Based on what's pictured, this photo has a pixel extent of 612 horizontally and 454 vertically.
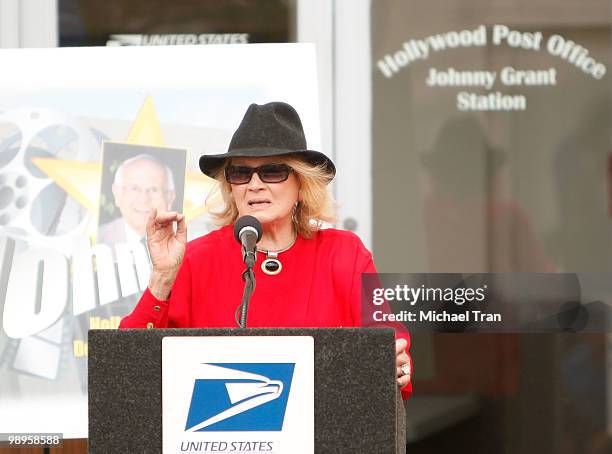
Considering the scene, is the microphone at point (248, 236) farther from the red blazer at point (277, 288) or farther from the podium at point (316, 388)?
the red blazer at point (277, 288)

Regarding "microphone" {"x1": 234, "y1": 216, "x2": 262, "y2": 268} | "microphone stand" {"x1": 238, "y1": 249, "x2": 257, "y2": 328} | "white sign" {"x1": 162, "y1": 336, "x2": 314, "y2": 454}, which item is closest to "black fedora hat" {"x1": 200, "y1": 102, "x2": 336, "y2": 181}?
"microphone" {"x1": 234, "y1": 216, "x2": 262, "y2": 268}

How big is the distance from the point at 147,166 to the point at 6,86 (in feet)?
2.02

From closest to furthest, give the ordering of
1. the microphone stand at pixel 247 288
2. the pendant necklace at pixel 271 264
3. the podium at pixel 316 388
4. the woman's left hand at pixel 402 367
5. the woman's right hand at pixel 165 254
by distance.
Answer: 1. the podium at pixel 316 388
2. the microphone stand at pixel 247 288
3. the woman's left hand at pixel 402 367
4. the woman's right hand at pixel 165 254
5. the pendant necklace at pixel 271 264

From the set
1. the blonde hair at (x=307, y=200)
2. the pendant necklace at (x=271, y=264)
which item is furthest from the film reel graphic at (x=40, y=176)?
the pendant necklace at (x=271, y=264)

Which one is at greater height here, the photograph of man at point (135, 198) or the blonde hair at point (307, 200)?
the photograph of man at point (135, 198)

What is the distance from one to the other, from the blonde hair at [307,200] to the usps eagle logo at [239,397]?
0.98m

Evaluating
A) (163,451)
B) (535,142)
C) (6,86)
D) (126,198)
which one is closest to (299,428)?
(163,451)

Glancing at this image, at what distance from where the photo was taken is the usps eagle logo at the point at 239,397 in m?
2.33

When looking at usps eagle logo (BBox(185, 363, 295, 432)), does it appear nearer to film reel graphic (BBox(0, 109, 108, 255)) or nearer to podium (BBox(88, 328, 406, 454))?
podium (BBox(88, 328, 406, 454))

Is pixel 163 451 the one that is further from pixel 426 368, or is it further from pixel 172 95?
pixel 426 368

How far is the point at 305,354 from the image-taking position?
232cm

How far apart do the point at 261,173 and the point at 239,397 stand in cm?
96

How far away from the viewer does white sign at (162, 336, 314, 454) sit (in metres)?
2.32

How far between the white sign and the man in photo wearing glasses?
1755 millimetres
